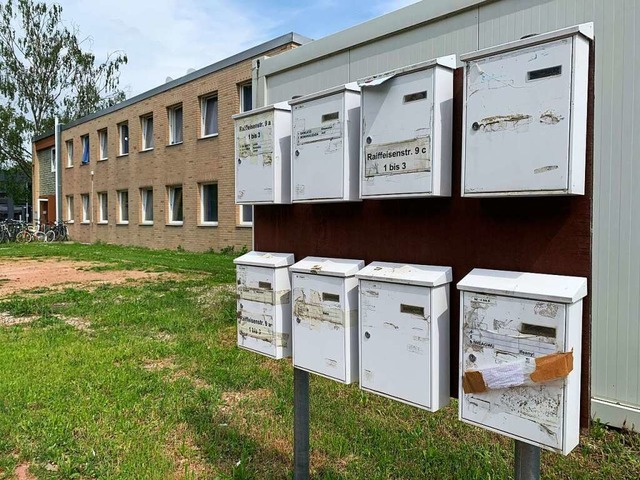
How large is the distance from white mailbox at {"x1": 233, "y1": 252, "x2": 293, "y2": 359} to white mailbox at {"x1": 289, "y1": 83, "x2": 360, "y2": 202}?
35 cm

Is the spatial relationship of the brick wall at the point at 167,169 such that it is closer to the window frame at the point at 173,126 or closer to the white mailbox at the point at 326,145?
the window frame at the point at 173,126

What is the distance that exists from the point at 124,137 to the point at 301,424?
21.2 m

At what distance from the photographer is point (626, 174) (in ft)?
9.96

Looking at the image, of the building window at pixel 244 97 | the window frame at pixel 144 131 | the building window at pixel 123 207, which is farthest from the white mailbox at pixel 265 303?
the building window at pixel 123 207

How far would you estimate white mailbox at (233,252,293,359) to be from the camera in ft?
7.41

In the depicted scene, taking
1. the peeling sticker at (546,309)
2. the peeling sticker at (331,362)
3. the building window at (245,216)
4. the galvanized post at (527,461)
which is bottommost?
the galvanized post at (527,461)

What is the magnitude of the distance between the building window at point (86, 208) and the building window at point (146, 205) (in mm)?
5765

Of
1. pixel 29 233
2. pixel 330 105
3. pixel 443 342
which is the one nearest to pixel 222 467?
pixel 443 342

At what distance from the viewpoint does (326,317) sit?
1984mm

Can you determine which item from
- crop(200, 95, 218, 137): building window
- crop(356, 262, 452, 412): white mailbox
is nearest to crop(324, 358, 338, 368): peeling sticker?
crop(356, 262, 452, 412): white mailbox

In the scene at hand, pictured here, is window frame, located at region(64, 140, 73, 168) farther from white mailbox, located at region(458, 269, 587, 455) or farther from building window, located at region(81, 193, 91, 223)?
white mailbox, located at region(458, 269, 587, 455)

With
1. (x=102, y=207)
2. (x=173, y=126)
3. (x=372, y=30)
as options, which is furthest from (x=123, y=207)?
(x=372, y=30)

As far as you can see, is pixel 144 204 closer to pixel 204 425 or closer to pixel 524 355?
pixel 204 425

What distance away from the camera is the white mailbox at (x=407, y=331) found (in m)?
1.64
